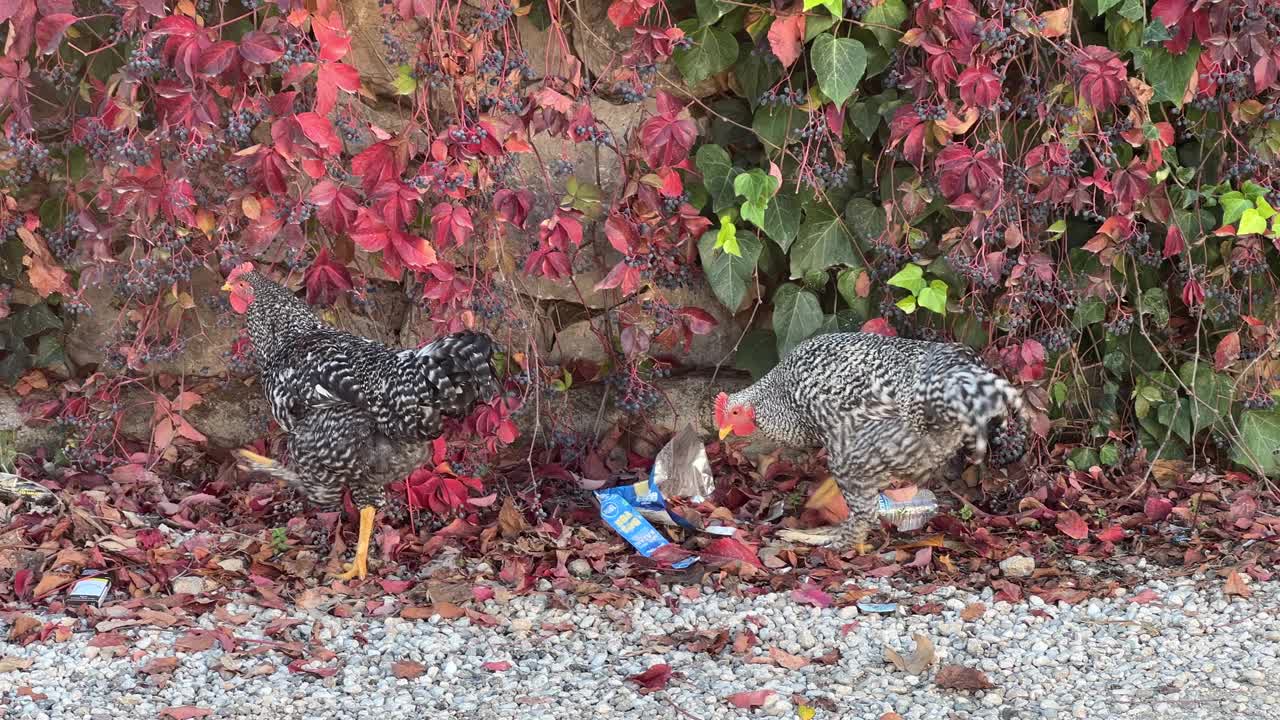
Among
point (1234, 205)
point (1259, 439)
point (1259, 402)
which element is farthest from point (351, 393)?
point (1259, 439)

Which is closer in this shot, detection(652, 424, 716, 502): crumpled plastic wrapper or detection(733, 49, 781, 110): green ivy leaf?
detection(733, 49, 781, 110): green ivy leaf

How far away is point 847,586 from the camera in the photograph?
3.83 metres

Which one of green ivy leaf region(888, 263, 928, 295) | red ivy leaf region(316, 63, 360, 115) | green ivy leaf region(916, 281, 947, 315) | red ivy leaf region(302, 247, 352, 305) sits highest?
red ivy leaf region(316, 63, 360, 115)

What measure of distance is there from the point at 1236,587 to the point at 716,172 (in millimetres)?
2144

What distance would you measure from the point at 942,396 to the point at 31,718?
8.85ft

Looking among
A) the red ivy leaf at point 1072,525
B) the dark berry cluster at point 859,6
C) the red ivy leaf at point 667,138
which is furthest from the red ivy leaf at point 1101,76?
the red ivy leaf at point 1072,525

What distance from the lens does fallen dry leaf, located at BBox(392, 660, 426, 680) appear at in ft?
10.7

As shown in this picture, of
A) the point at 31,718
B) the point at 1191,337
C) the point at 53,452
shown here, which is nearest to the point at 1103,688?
the point at 1191,337

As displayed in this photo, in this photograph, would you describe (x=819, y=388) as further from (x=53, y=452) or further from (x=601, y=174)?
(x=53, y=452)

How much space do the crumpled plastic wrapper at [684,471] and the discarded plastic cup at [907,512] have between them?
0.66 m

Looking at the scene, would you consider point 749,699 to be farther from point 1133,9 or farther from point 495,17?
point 1133,9

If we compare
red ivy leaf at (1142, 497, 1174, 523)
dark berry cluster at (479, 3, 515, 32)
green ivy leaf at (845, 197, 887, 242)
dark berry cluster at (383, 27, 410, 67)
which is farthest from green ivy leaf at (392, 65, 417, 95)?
red ivy leaf at (1142, 497, 1174, 523)

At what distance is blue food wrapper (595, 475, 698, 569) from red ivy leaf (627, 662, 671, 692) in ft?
2.54

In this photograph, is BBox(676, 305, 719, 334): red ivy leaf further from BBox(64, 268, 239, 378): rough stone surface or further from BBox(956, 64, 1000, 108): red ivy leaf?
BBox(64, 268, 239, 378): rough stone surface
